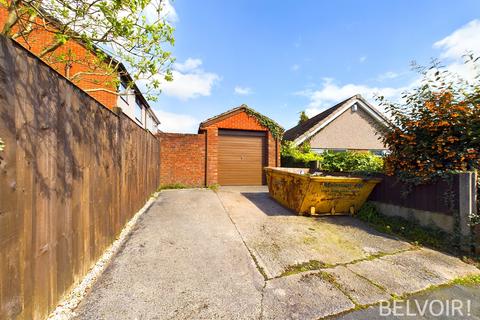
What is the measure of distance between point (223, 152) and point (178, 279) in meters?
7.87

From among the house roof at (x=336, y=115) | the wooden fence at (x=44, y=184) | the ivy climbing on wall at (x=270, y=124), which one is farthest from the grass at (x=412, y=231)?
the house roof at (x=336, y=115)

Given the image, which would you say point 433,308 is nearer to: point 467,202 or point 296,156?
point 467,202

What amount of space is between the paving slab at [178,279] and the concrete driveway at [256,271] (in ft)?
0.03

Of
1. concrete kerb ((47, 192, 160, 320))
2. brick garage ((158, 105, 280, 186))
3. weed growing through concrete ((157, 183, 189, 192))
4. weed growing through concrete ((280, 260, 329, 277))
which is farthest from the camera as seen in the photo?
brick garage ((158, 105, 280, 186))

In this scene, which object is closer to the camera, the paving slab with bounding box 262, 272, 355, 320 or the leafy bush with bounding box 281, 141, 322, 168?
the paving slab with bounding box 262, 272, 355, 320

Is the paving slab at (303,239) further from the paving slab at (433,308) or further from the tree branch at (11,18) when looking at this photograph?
the tree branch at (11,18)

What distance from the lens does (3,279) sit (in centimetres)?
133

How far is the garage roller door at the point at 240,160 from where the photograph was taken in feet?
33.4

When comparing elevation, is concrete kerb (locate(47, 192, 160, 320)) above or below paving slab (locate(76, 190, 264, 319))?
above

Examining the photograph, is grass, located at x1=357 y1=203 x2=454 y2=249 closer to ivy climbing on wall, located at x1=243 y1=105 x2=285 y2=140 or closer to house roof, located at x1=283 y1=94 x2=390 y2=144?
ivy climbing on wall, located at x1=243 y1=105 x2=285 y2=140

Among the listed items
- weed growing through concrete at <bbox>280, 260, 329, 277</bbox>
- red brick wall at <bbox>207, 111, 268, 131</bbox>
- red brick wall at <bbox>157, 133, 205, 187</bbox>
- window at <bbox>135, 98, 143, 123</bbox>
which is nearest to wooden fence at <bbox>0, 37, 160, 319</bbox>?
weed growing through concrete at <bbox>280, 260, 329, 277</bbox>

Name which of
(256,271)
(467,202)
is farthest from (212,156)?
(467,202)

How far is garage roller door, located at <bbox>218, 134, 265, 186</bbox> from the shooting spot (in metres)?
10.2

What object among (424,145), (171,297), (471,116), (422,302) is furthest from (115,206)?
(471,116)
